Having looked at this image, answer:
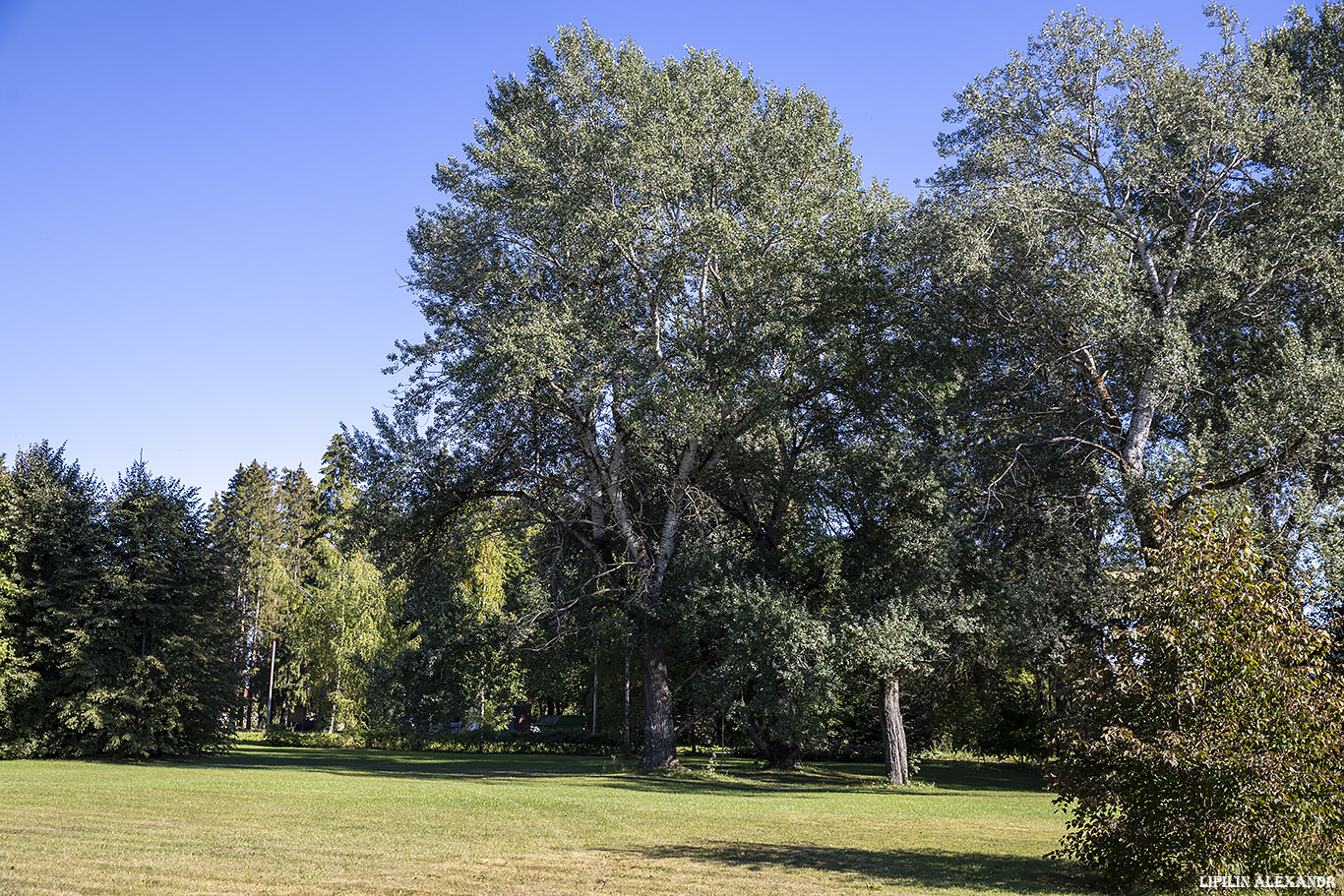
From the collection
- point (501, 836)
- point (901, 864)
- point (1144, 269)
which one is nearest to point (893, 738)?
point (1144, 269)

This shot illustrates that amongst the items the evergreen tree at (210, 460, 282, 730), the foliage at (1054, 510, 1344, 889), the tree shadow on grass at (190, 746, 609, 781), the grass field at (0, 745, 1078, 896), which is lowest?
the tree shadow on grass at (190, 746, 609, 781)

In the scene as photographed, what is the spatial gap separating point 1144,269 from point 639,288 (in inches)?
494

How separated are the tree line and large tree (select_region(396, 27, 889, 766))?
5.0 inches

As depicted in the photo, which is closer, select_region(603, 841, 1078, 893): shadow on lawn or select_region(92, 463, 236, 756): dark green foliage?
select_region(603, 841, 1078, 893): shadow on lawn

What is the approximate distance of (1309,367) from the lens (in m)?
19.0

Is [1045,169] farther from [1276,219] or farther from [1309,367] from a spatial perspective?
[1309,367]

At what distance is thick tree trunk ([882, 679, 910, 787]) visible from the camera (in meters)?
25.2

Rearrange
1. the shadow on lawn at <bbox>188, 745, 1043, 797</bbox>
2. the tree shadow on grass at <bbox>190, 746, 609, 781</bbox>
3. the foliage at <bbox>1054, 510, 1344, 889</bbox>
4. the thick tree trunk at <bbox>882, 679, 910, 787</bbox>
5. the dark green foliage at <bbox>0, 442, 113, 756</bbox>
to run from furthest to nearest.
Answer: the dark green foliage at <bbox>0, 442, 113, 756</bbox>, the tree shadow on grass at <bbox>190, 746, 609, 781</bbox>, the thick tree trunk at <bbox>882, 679, 910, 787</bbox>, the shadow on lawn at <bbox>188, 745, 1043, 797</bbox>, the foliage at <bbox>1054, 510, 1344, 889</bbox>

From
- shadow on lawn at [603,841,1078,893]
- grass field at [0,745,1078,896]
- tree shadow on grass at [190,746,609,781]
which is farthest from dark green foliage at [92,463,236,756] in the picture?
shadow on lawn at [603,841,1078,893]

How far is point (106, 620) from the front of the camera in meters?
31.1

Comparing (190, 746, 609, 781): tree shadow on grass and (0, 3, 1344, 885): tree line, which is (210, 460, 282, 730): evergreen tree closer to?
(190, 746, 609, 781): tree shadow on grass

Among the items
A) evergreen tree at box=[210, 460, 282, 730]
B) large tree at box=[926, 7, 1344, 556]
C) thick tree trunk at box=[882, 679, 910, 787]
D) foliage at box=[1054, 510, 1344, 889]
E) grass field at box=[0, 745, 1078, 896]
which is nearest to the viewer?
foliage at box=[1054, 510, 1344, 889]

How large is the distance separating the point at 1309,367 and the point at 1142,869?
1354 centimetres

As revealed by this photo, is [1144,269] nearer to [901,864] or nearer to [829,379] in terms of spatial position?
[829,379]
